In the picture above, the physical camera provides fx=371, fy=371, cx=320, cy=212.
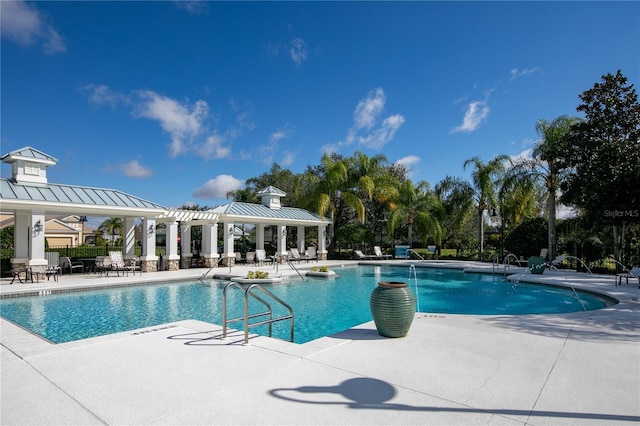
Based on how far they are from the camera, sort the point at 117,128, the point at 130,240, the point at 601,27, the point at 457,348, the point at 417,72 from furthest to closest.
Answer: the point at 117,128
the point at 130,240
the point at 417,72
the point at 601,27
the point at 457,348

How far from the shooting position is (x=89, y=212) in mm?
16469

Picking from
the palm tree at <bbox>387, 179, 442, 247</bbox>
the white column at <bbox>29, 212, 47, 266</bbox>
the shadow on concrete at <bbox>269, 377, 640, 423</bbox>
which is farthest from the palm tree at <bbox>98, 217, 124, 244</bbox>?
the shadow on concrete at <bbox>269, 377, 640, 423</bbox>

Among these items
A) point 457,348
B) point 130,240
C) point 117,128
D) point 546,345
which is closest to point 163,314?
point 457,348

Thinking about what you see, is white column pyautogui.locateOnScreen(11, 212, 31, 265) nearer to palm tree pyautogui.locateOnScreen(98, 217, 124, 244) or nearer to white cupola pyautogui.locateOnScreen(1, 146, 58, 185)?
white cupola pyautogui.locateOnScreen(1, 146, 58, 185)

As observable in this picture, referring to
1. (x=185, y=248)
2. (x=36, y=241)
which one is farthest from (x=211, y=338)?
(x=185, y=248)

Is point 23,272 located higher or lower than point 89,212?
lower

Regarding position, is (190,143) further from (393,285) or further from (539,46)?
(393,285)

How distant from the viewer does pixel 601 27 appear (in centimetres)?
1263

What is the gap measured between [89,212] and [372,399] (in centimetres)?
1677

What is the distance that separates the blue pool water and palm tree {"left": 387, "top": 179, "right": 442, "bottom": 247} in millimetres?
11428

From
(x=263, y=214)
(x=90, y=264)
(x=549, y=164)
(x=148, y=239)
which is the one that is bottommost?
(x=90, y=264)

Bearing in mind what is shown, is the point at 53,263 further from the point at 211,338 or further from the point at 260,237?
the point at 211,338

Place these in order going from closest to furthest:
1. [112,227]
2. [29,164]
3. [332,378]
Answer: [332,378] → [29,164] → [112,227]

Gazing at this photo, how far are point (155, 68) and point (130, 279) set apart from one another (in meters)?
10.4
